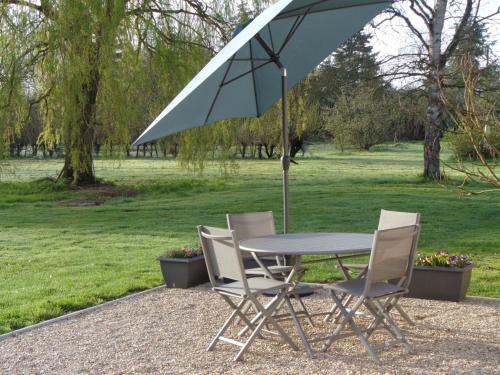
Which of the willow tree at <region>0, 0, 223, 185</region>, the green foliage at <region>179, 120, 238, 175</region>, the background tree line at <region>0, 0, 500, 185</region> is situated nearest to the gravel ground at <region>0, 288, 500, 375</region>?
the background tree line at <region>0, 0, 500, 185</region>

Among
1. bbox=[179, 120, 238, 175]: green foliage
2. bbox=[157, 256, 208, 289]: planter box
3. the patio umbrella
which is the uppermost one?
the patio umbrella

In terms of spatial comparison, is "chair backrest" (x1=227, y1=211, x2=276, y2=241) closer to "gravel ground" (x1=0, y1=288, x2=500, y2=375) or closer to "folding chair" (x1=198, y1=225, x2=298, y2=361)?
"gravel ground" (x1=0, y1=288, x2=500, y2=375)

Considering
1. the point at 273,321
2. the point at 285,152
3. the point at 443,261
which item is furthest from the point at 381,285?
the point at 285,152

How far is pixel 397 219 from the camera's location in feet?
19.4

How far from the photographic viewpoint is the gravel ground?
14.7ft

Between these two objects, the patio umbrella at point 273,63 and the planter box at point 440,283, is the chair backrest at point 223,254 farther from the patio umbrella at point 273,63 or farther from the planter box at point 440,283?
the planter box at point 440,283

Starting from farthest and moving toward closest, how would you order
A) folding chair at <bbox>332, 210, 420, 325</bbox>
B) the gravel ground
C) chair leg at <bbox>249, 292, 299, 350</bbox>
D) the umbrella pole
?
the umbrella pole
folding chair at <bbox>332, 210, 420, 325</bbox>
chair leg at <bbox>249, 292, 299, 350</bbox>
the gravel ground

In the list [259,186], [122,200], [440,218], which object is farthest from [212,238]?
[259,186]

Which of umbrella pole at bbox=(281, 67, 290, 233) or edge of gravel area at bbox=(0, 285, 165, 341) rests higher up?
umbrella pole at bbox=(281, 67, 290, 233)

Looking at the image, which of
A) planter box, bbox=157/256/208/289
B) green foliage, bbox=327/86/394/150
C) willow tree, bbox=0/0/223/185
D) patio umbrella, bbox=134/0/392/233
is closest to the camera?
patio umbrella, bbox=134/0/392/233

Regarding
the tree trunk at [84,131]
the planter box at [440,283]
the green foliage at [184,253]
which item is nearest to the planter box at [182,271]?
the green foliage at [184,253]

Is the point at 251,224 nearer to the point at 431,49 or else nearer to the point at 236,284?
the point at 236,284

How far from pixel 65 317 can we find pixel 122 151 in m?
11.2

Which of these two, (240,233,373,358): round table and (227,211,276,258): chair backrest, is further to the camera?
(227,211,276,258): chair backrest
